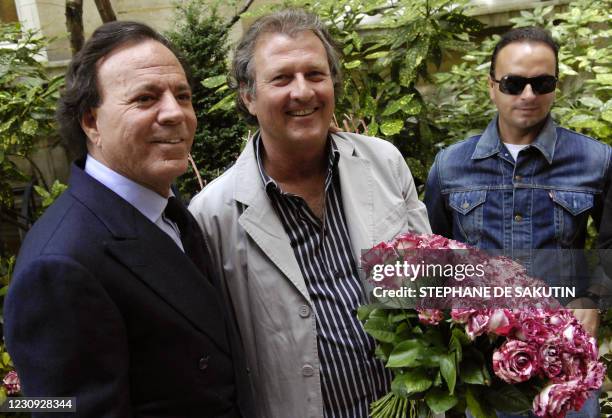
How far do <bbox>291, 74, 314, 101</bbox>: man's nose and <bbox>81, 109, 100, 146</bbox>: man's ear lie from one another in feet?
2.20

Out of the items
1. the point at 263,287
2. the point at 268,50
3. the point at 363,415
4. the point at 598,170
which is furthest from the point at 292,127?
the point at 598,170

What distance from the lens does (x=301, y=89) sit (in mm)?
1939

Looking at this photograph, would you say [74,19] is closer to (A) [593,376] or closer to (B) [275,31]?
(B) [275,31]

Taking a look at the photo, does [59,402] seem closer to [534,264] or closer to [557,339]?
[557,339]

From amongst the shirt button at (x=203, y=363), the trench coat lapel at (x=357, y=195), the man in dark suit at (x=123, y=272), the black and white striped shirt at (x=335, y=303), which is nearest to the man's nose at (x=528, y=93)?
the trench coat lapel at (x=357, y=195)

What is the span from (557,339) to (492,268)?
0.27 m

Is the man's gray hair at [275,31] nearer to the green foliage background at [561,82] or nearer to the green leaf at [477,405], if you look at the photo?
the green leaf at [477,405]

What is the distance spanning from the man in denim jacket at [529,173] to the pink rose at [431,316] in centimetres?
94

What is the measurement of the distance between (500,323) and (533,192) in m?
1.13

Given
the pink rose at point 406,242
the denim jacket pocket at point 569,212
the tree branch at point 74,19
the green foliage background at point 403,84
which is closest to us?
the pink rose at point 406,242

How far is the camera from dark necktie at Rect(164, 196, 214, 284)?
5.83 feet

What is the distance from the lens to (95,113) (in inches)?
62.1

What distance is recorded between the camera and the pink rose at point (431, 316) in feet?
5.07

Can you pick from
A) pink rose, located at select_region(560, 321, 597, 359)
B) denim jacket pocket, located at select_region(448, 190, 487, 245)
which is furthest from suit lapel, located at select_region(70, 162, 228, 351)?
denim jacket pocket, located at select_region(448, 190, 487, 245)
